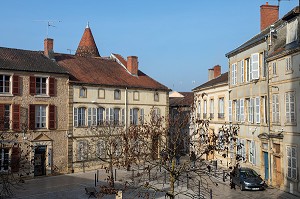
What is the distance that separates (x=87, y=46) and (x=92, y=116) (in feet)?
52.7

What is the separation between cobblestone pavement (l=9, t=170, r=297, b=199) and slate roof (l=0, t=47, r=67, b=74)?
8.27 metres

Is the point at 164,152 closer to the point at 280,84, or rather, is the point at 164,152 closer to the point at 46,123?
the point at 280,84

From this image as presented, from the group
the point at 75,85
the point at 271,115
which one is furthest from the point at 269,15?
the point at 75,85

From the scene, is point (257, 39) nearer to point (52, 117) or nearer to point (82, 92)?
point (82, 92)

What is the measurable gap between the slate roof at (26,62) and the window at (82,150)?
239 inches

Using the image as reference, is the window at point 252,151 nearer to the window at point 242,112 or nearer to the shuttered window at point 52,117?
the window at point 242,112

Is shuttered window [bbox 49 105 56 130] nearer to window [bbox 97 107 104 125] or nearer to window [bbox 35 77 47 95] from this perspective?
window [bbox 35 77 47 95]

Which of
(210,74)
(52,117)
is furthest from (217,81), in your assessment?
(52,117)

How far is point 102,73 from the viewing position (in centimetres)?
3375

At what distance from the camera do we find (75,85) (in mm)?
29812

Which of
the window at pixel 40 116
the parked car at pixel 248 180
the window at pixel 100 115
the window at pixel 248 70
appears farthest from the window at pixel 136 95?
the parked car at pixel 248 180

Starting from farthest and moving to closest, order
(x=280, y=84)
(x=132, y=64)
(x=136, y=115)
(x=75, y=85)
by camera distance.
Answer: (x=132, y=64) → (x=136, y=115) → (x=75, y=85) → (x=280, y=84)

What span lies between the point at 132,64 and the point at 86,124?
930cm

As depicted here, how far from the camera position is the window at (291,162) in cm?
1862
